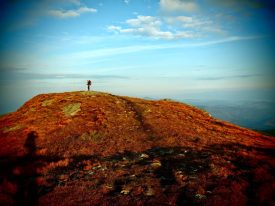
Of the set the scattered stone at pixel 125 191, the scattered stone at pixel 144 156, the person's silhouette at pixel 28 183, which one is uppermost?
the scattered stone at pixel 144 156

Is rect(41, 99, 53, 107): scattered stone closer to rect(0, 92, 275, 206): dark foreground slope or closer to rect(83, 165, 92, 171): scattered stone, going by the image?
rect(0, 92, 275, 206): dark foreground slope

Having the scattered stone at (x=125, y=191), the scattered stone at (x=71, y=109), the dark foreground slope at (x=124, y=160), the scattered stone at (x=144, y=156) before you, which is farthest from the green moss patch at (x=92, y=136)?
the scattered stone at (x=125, y=191)

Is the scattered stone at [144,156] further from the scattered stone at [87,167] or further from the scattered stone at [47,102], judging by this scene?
the scattered stone at [47,102]

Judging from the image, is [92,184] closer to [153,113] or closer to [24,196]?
[24,196]

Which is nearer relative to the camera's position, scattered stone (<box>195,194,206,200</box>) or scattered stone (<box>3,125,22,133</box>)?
scattered stone (<box>195,194,206,200</box>)

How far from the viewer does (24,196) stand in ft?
41.6

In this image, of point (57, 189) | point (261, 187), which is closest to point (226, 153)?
point (261, 187)

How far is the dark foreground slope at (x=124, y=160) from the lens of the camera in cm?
1234

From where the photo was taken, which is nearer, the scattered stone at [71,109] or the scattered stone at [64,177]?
the scattered stone at [64,177]

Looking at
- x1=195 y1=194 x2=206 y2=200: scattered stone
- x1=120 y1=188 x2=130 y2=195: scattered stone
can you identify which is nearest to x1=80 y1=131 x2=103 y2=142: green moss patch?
x1=120 y1=188 x2=130 y2=195: scattered stone

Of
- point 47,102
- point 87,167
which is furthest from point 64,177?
point 47,102

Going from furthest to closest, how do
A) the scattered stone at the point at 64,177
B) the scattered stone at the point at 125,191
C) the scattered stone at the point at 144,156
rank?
the scattered stone at the point at 144,156 < the scattered stone at the point at 64,177 < the scattered stone at the point at 125,191

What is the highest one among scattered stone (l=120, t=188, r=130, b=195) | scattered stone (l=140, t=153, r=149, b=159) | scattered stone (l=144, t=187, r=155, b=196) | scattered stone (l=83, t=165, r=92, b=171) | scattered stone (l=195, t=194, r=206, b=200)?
scattered stone (l=195, t=194, r=206, b=200)

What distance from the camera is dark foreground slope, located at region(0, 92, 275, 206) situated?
1234cm
